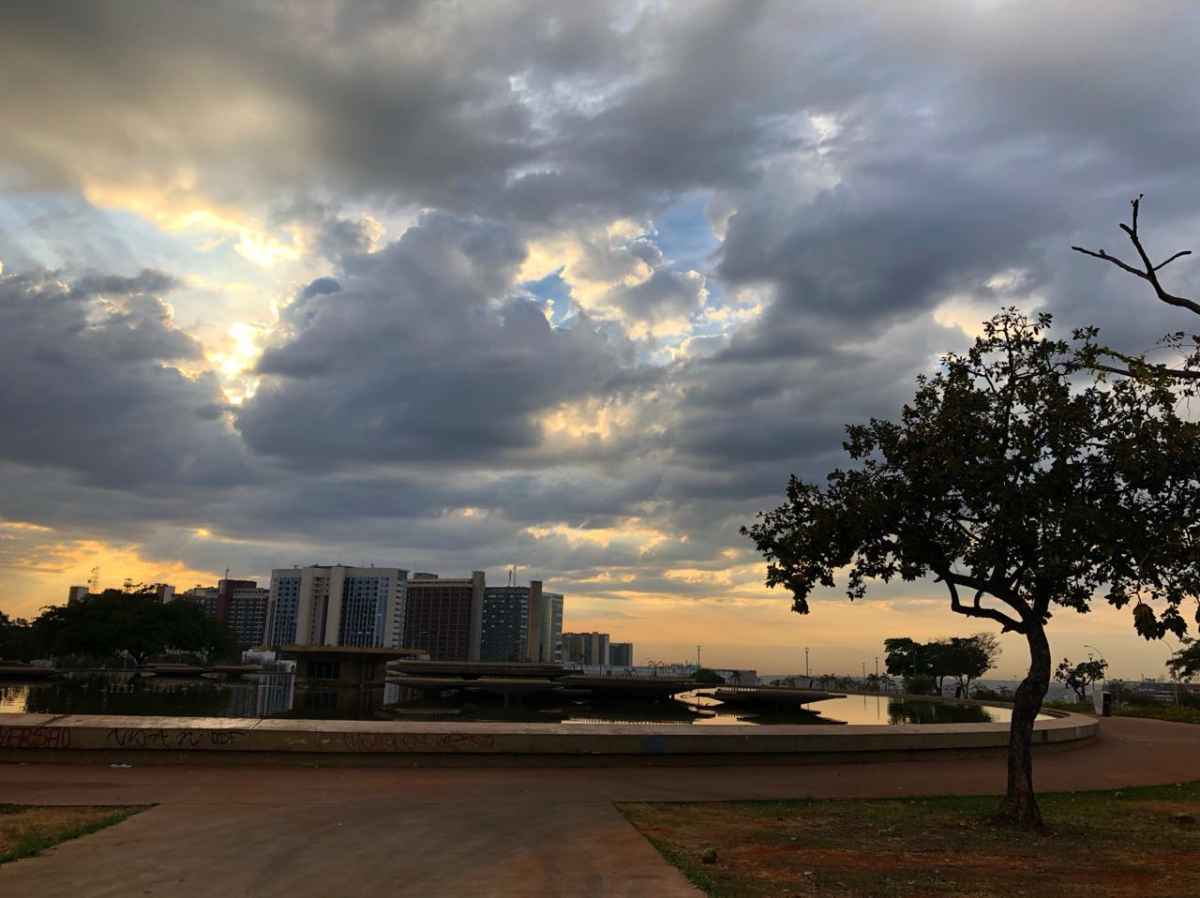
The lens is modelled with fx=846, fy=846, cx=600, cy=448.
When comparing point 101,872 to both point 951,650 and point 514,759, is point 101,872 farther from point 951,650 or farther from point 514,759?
point 951,650

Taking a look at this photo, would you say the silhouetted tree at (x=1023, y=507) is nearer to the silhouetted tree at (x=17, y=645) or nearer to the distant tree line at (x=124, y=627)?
the distant tree line at (x=124, y=627)

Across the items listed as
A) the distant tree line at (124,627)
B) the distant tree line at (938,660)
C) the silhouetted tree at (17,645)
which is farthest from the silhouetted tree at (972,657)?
the silhouetted tree at (17,645)

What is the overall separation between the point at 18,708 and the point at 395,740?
2061 centimetres

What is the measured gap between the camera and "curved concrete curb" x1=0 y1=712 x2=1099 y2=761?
1486cm

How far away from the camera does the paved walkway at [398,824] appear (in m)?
8.02

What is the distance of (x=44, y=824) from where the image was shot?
32.6 ft

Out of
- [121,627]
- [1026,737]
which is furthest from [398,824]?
[121,627]

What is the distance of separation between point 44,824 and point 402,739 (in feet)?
21.6

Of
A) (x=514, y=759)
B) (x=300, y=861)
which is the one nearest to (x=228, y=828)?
(x=300, y=861)

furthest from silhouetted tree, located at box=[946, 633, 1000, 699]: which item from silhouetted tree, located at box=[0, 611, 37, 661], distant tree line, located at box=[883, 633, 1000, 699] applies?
silhouetted tree, located at box=[0, 611, 37, 661]

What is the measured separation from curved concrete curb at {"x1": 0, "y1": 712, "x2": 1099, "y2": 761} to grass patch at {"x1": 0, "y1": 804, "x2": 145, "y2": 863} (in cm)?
397

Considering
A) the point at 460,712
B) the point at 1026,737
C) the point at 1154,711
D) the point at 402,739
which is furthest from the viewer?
the point at 1154,711

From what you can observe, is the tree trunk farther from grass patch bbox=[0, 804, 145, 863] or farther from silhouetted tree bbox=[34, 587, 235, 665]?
silhouetted tree bbox=[34, 587, 235, 665]

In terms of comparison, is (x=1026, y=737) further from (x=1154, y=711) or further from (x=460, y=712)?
(x=1154, y=711)
